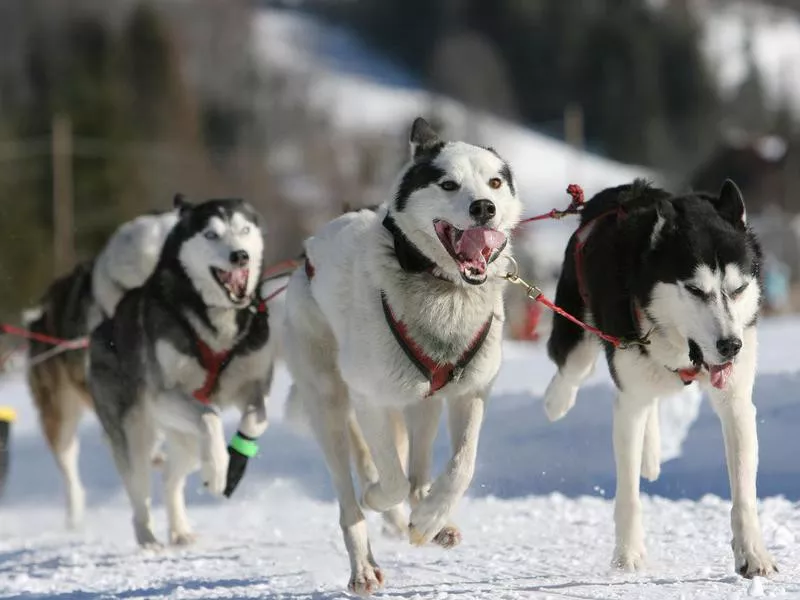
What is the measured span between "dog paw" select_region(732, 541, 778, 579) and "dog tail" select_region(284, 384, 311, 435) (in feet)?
5.94

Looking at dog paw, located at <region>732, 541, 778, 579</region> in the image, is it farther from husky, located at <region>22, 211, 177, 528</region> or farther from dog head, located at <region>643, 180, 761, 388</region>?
husky, located at <region>22, 211, 177, 528</region>

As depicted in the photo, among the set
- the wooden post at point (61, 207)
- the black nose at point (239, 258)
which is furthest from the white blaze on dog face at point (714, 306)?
the wooden post at point (61, 207)

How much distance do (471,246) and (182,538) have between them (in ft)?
8.60

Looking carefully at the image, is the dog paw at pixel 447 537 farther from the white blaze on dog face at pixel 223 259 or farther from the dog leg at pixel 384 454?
the white blaze on dog face at pixel 223 259

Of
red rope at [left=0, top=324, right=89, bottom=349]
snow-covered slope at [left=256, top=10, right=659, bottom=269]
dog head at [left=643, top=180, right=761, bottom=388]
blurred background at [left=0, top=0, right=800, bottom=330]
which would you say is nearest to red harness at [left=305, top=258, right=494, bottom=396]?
dog head at [left=643, top=180, right=761, bottom=388]

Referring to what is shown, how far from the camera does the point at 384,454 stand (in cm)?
414

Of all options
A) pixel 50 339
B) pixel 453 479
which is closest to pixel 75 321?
pixel 50 339

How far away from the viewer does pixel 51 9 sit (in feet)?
152

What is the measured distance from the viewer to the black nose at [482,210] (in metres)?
3.85

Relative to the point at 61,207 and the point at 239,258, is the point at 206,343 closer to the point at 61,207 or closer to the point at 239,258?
the point at 239,258

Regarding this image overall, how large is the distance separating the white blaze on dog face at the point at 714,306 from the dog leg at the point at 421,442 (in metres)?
0.98

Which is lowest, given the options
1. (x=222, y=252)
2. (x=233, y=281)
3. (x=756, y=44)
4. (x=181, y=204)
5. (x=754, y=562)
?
(x=754, y=562)

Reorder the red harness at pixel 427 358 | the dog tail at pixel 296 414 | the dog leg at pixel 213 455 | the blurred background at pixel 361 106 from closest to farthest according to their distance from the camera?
the red harness at pixel 427 358
the dog tail at pixel 296 414
the dog leg at pixel 213 455
the blurred background at pixel 361 106

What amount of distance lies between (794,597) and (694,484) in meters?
2.40
